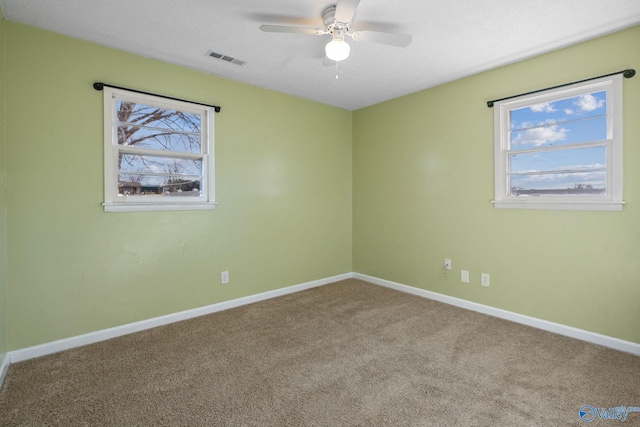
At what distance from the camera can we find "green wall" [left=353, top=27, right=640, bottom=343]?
2428 millimetres

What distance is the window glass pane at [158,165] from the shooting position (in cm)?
279

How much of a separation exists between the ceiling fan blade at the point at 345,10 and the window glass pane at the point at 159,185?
2.07 m

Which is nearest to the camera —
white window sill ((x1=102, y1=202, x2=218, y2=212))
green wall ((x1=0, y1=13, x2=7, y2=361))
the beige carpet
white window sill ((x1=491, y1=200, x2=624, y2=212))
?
the beige carpet

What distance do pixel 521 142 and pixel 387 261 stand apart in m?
2.05

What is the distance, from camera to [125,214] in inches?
109

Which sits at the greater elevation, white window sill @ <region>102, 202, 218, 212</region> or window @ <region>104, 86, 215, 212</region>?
window @ <region>104, 86, 215, 212</region>

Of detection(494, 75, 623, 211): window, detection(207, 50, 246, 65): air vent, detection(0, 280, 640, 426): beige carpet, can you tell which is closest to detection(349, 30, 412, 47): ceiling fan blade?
detection(207, 50, 246, 65): air vent

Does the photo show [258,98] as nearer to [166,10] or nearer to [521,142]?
[166,10]

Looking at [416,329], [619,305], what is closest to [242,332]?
[416,329]

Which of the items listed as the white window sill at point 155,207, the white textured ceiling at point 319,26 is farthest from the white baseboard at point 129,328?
the white textured ceiling at point 319,26

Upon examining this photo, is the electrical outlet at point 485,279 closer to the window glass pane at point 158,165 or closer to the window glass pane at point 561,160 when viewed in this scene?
the window glass pane at point 561,160

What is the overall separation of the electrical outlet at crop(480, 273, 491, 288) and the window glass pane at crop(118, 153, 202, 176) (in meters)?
3.14

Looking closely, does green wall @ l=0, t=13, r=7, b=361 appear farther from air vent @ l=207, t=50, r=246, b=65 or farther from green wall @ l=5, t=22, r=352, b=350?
air vent @ l=207, t=50, r=246, b=65

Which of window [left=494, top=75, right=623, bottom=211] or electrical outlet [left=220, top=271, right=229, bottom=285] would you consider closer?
window [left=494, top=75, right=623, bottom=211]
